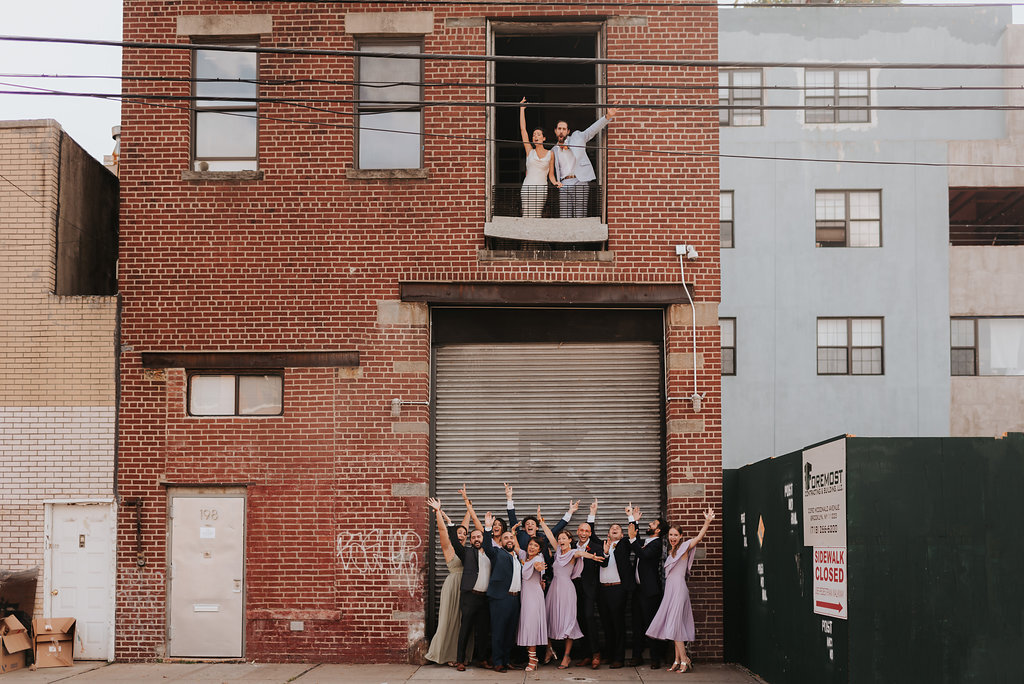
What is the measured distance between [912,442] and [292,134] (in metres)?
9.39

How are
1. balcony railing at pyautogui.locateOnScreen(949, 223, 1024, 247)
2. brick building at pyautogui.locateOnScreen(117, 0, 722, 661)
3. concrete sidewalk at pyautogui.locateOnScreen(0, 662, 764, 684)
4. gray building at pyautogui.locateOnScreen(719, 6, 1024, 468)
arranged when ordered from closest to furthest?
concrete sidewalk at pyautogui.locateOnScreen(0, 662, 764, 684)
brick building at pyautogui.locateOnScreen(117, 0, 722, 661)
gray building at pyautogui.locateOnScreen(719, 6, 1024, 468)
balcony railing at pyautogui.locateOnScreen(949, 223, 1024, 247)

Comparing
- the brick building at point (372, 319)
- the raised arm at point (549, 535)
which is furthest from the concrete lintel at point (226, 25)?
the raised arm at point (549, 535)

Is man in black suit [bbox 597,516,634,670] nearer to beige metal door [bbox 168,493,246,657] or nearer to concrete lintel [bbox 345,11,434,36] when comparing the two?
beige metal door [bbox 168,493,246,657]

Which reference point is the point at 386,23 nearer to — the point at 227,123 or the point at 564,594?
the point at 227,123

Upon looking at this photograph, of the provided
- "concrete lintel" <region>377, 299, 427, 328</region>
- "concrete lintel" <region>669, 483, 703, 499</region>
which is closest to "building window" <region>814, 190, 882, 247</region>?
"concrete lintel" <region>669, 483, 703, 499</region>

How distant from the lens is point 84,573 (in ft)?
49.6

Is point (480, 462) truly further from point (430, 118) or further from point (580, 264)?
point (430, 118)

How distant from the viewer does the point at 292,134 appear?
613 inches

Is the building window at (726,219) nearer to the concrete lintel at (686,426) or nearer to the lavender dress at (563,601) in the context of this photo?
the concrete lintel at (686,426)

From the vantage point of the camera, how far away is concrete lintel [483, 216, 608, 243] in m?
15.3

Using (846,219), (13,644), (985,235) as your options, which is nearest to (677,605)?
(13,644)

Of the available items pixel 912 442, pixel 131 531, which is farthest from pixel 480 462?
pixel 912 442

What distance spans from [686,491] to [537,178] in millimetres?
4840

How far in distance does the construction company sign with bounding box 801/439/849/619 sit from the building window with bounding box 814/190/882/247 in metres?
19.8
